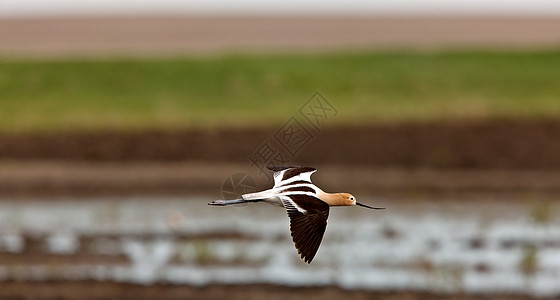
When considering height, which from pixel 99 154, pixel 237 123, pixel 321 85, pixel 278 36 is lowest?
pixel 99 154

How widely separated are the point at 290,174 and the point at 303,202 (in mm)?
194

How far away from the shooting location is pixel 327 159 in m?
20.2

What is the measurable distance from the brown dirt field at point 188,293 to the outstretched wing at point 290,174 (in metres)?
7.68

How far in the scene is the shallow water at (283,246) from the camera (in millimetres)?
13094

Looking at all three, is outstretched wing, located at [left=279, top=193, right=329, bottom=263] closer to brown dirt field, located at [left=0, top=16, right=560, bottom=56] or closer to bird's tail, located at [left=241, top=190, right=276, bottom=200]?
bird's tail, located at [left=241, top=190, right=276, bottom=200]

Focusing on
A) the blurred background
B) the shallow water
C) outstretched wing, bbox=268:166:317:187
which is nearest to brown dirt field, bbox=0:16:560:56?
the blurred background

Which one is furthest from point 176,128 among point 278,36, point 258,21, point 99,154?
point 258,21

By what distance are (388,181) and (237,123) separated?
5.73m

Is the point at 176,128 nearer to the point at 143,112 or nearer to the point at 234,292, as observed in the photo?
the point at 143,112

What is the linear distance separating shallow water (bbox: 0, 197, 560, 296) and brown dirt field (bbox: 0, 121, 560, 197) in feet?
4.08

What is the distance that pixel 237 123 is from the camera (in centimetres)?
2419

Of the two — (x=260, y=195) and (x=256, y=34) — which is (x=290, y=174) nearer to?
(x=260, y=195)

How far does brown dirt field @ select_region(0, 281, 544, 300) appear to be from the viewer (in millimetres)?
12312

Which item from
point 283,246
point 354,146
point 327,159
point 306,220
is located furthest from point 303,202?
point 354,146
